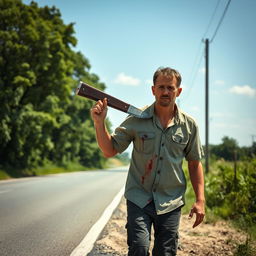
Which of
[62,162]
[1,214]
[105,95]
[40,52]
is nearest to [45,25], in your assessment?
[40,52]

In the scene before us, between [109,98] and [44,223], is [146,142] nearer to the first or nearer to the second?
[109,98]

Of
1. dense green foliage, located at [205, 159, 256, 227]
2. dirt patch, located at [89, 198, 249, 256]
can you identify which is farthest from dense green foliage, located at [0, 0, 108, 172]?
dirt patch, located at [89, 198, 249, 256]

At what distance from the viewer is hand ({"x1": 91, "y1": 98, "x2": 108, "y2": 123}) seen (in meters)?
2.55

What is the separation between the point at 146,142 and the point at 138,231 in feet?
2.37

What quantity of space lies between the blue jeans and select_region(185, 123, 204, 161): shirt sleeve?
1.71ft

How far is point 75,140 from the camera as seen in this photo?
36750 millimetres

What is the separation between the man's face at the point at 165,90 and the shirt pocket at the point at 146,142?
288 mm

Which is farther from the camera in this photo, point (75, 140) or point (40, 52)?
point (75, 140)

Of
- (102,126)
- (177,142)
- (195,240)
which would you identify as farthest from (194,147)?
(195,240)

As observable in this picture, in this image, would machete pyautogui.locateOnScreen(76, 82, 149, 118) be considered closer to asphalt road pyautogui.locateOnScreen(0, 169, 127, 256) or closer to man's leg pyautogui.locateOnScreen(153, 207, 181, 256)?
man's leg pyautogui.locateOnScreen(153, 207, 181, 256)

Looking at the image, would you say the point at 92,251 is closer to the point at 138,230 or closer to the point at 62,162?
the point at 138,230

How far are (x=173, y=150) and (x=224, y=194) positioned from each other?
18.5 ft

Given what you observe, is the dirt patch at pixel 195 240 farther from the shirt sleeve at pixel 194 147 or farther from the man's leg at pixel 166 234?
the shirt sleeve at pixel 194 147

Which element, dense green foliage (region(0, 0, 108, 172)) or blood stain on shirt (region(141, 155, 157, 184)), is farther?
dense green foliage (region(0, 0, 108, 172))
